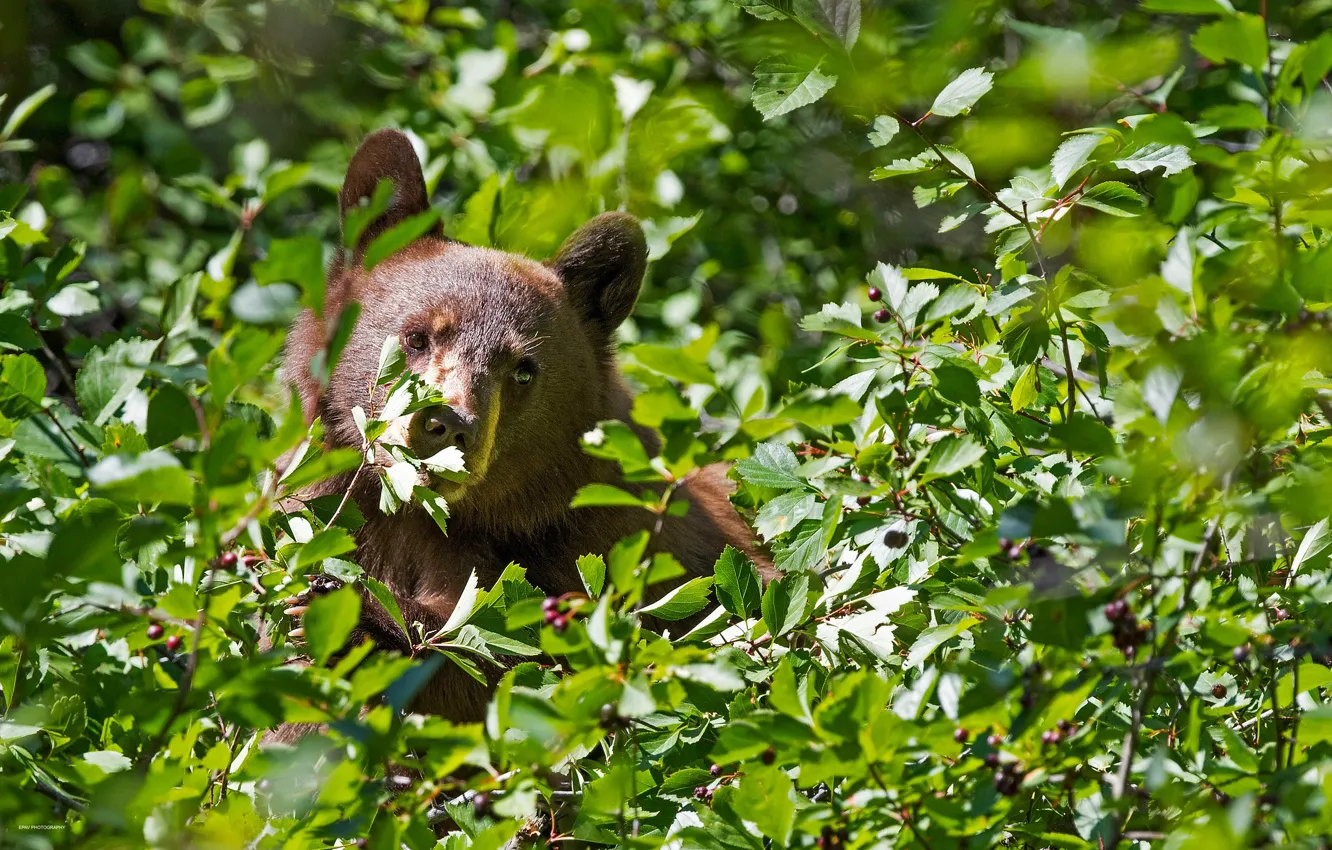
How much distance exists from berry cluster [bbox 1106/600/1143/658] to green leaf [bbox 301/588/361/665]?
3.97 feet

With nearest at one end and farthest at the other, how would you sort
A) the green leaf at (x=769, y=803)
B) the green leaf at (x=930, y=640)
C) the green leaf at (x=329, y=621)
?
1. the green leaf at (x=329, y=621)
2. the green leaf at (x=769, y=803)
3. the green leaf at (x=930, y=640)

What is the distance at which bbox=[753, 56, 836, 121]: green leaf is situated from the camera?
102 inches

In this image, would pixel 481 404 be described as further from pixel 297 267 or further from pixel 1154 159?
pixel 297 267

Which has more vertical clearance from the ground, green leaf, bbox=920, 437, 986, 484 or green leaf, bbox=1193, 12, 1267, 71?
green leaf, bbox=1193, 12, 1267, 71

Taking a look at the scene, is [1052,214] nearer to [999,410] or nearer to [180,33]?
[999,410]

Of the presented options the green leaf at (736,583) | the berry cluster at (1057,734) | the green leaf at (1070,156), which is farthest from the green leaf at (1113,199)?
the berry cluster at (1057,734)

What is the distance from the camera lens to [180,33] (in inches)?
256

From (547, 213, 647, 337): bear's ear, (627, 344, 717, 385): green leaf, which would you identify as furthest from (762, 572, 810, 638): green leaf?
(547, 213, 647, 337): bear's ear

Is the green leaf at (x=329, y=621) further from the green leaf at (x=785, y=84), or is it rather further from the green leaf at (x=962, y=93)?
the green leaf at (x=962, y=93)

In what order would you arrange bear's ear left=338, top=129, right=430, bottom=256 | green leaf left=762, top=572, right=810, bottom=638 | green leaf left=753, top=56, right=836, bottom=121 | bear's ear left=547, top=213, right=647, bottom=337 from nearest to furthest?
green leaf left=753, top=56, right=836, bottom=121
green leaf left=762, top=572, right=810, bottom=638
bear's ear left=338, top=129, right=430, bottom=256
bear's ear left=547, top=213, right=647, bottom=337

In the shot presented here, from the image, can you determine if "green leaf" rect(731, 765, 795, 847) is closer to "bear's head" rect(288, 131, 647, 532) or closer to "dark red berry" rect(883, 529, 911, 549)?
"dark red berry" rect(883, 529, 911, 549)

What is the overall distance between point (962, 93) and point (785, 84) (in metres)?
0.45

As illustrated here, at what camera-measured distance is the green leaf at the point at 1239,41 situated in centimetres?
192

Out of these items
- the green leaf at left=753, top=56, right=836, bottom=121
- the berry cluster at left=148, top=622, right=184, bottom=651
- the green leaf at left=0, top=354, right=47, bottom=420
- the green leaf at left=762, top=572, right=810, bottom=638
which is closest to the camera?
the berry cluster at left=148, top=622, right=184, bottom=651
